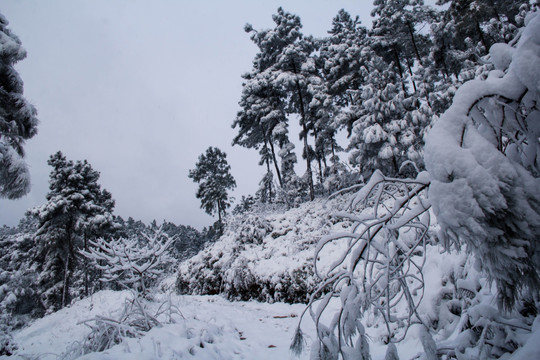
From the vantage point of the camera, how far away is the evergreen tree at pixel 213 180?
95.9 feet

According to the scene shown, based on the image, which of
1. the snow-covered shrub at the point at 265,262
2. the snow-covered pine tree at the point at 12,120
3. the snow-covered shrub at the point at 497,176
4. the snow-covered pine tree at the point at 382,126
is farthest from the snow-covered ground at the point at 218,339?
the snow-covered pine tree at the point at 382,126

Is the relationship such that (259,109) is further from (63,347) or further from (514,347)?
(514,347)

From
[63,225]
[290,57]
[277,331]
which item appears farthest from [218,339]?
[63,225]

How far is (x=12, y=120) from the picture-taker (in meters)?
8.82

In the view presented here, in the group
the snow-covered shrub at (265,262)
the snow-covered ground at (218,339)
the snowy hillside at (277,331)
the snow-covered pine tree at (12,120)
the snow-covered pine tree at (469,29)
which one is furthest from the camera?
the snow-covered pine tree at (469,29)

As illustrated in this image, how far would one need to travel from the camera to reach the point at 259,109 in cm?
1925

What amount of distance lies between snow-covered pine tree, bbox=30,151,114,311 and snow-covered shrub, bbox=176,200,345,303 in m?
10.4

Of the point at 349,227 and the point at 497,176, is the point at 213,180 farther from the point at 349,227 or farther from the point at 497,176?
the point at 497,176

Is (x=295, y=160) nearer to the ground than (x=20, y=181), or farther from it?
farther from it

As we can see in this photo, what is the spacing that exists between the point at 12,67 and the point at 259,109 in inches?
524

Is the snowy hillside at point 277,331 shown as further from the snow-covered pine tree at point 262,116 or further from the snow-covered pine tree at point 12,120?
the snow-covered pine tree at point 262,116

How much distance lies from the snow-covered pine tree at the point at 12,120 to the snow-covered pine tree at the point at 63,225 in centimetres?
1186

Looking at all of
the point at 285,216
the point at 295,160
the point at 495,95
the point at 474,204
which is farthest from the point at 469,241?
the point at 295,160

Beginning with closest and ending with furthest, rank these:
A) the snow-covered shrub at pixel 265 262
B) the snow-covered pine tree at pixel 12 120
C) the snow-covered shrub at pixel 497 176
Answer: the snow-covered shrub at pixel 497 176, the snow-covered pine tree at pixel 12 120, the snow-covered shrub at pixel 265 262
